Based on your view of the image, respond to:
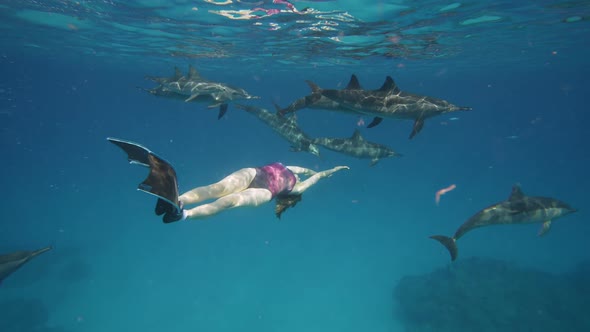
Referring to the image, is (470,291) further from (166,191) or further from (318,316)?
(166,191)

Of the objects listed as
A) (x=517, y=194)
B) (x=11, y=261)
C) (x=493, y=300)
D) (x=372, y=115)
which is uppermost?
(x=372, y=115)

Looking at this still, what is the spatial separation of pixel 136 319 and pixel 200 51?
64.8 ft

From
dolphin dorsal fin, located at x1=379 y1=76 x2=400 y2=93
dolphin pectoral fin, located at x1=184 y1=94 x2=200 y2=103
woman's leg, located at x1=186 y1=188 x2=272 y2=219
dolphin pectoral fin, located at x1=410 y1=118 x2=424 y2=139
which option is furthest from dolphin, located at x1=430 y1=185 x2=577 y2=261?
dolphin pectoral fin, located at x1=184 y1=94 x2=200 y2=103

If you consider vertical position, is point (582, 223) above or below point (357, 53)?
below

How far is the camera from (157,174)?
442cm

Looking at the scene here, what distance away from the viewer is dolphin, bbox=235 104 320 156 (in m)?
11.9

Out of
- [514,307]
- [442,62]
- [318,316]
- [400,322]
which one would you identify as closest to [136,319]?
[318,316]

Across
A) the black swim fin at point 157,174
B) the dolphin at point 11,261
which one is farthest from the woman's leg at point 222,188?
the dolphin at point 11,261

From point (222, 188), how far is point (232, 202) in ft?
1.79

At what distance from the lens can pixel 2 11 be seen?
17.9 m

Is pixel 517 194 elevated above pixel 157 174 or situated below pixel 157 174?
below

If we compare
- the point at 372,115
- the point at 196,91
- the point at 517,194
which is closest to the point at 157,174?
the point at 372,115

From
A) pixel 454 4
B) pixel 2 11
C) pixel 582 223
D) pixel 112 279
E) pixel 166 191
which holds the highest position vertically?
pixel 454 4

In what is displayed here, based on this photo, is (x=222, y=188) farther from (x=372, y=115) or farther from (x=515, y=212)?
(x=515, y=212)
